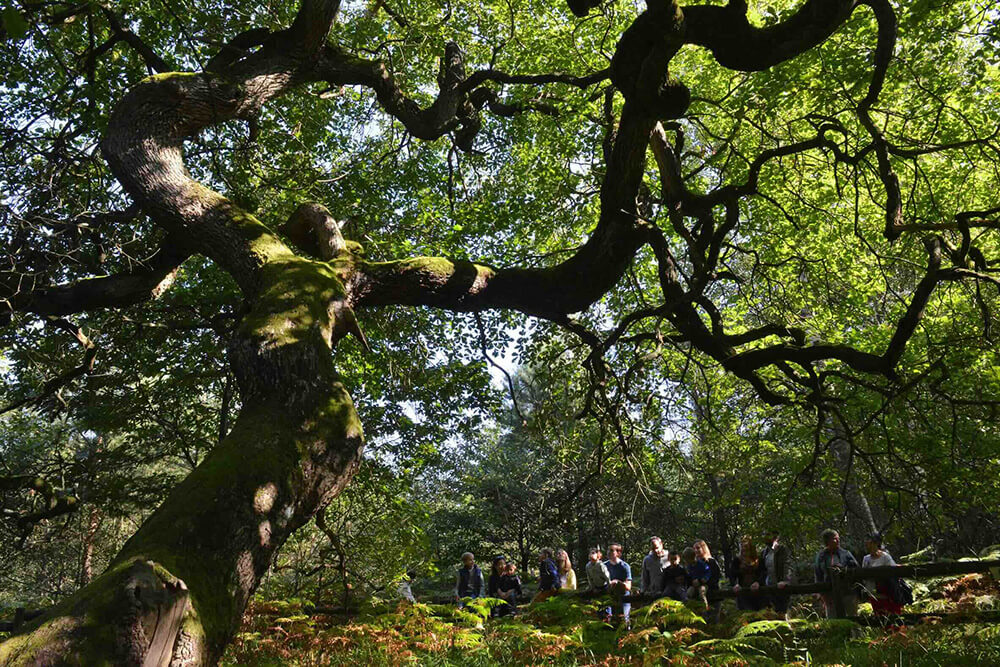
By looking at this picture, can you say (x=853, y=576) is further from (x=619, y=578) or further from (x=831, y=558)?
(x=619, y=578)

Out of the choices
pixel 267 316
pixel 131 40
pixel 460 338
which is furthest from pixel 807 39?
pixel 460 338

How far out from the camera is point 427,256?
6.50 metres

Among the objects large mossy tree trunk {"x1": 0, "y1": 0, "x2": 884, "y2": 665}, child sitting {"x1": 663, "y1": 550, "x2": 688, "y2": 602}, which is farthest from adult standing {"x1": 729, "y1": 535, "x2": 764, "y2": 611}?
large mossy tree trunk {"x1": 0, "y1": 0, "x2": 884, "y2": 665}

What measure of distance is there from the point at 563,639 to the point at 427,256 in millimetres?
3851

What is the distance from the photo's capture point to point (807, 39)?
4047 millimetres

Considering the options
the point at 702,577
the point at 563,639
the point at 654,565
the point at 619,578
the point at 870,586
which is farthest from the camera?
the point at 619,578

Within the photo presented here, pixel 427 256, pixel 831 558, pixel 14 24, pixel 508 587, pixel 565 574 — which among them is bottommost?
pixel 508 587

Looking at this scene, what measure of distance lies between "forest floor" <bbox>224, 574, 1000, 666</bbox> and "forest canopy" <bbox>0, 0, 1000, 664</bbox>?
1.01 metres

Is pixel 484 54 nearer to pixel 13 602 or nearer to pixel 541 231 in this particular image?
Answer: pixel 541 231

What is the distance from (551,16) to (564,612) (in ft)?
30.7

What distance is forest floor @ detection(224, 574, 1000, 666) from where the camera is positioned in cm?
493

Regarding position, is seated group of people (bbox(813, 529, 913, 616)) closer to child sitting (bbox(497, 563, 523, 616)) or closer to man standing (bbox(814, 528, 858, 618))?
man standing (bbox(814, 528, 858, 618))

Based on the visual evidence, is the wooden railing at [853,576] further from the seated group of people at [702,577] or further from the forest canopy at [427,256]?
the forest canopy at [427,256]

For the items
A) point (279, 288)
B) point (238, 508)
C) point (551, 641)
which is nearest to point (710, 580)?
point (551, 641)
